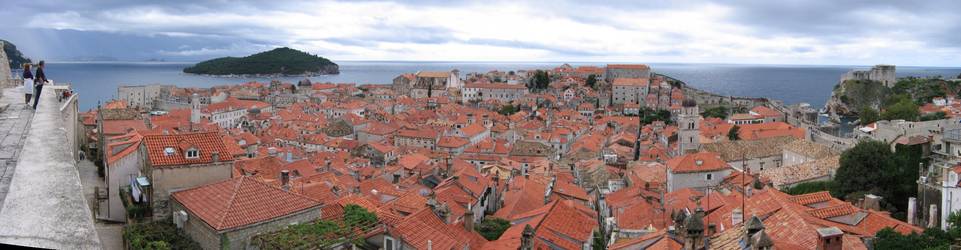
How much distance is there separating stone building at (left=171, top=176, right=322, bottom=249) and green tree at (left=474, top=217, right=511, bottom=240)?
7.31 meters

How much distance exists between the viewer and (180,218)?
38.2ft

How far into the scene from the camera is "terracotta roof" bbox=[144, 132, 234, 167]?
12344 mm

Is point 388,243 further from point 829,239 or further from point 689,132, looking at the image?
point 689,132

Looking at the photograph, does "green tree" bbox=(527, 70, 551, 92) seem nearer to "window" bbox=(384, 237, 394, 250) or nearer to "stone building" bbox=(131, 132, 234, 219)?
"window" bbox=(384, 237, 394, 250)

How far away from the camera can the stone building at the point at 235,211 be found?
10875 millimetres

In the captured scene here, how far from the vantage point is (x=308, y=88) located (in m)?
119

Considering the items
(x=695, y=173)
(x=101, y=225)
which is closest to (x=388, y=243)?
(x=101, y=225)

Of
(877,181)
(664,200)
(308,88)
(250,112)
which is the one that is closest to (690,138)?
(877,181)

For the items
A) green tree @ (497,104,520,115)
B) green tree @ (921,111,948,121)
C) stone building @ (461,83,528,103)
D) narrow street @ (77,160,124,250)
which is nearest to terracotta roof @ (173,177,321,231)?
narrow street @ (77,160,124,250)

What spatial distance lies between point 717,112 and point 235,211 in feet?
229

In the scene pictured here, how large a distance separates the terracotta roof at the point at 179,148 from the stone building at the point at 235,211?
59 centimetres

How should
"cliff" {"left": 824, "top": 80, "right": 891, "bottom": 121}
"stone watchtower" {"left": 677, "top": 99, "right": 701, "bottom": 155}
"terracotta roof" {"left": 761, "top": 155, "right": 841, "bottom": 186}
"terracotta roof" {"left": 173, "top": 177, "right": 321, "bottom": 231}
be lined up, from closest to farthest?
"terracotta roof" {"left": 173, "top": 177, "right": 321, "bottom": 231}, "terracotta roof" {"left": 761, "top": 155, "right": 841, "bottom": 186}, "stone watchtower" {"left": 677, "top": 99, "right": 701, "bottom": 155}, "cliff" {"left": 824, "top": 80, "right": 891, "bottom": 121}

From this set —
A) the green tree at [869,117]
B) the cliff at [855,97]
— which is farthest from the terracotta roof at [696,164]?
the cliff at [855,97]

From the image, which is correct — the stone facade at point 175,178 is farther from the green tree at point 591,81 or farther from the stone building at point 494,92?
the green tree at point 591,81
